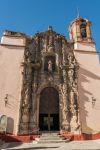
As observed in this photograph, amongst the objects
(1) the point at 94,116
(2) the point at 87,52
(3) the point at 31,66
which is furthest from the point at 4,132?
(2) the point at 87,52

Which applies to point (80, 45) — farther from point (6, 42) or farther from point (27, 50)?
point (6, 42)

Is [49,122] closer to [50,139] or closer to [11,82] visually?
[50,139]

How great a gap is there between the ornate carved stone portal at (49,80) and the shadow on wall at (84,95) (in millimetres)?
436

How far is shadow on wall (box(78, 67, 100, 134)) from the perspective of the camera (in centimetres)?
1375

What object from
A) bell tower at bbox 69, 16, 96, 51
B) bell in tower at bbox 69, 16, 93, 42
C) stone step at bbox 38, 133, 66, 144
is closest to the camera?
stone step at bbox 38, 133, 66, 144

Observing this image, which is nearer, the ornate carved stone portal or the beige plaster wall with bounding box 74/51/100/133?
the ornate carved stone portal

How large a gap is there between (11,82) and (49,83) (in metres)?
3.22

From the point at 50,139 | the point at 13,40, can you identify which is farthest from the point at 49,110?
the point at 13,40

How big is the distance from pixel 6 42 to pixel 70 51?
6173 millimetres

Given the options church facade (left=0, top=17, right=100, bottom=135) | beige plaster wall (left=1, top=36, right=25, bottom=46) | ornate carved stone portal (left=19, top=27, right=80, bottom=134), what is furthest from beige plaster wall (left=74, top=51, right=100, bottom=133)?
beige plaster wall (left=1, top=36, right=25, bottom=46)

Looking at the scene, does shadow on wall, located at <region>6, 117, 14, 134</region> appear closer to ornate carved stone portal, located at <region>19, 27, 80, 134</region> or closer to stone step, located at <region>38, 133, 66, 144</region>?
ornate carved stone portal, located at <region>19, 27, 80, 134</region>

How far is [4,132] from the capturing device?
1245 centimetres

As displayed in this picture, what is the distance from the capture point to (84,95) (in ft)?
49.0

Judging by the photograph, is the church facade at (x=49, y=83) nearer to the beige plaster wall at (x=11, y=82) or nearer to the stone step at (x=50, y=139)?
the beige plaster wall at (x=11, y=82)
